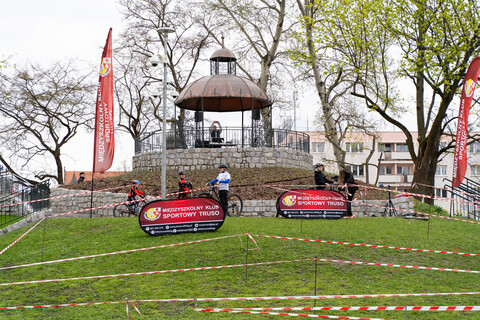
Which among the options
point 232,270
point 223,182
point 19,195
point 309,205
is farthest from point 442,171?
point 232,270

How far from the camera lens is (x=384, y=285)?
8625 millimetres

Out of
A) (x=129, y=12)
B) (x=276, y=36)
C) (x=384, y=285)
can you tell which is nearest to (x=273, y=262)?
(x=384, y=285)

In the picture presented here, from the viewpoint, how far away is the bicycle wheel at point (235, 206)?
16.9 m

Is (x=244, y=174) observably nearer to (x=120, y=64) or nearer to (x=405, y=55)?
(x=405, y=55)

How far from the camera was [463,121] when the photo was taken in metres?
11.7

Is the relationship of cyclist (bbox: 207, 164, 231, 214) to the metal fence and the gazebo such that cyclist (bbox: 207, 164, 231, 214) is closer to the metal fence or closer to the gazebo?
the metal fence

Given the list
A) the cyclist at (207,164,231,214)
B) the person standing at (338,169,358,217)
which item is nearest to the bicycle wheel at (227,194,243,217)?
the cyclist at (207,164,231,214)

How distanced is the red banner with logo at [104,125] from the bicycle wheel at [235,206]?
4018mm

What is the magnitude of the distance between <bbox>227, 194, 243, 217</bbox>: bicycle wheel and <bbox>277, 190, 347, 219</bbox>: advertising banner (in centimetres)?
309

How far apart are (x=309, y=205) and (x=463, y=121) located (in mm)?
4231

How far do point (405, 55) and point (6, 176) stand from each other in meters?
15.8

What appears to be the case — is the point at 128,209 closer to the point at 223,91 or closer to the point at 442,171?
the point at 223,91

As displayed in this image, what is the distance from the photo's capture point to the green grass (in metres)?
7.77

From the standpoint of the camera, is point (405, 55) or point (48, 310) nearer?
point (48, 310)
